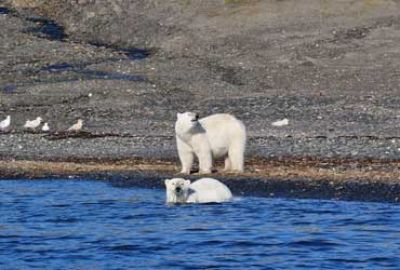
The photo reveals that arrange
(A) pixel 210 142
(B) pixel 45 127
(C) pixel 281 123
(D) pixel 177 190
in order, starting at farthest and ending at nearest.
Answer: (B) pixel 45 127, (C) pixel 281 123, (A) pixel 210 142, (D) pixel 177 190

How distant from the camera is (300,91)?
1324 inches

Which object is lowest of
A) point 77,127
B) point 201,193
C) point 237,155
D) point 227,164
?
point 201,193

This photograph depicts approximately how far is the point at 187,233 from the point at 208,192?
78.7 inches

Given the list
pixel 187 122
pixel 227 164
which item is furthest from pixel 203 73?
pixel 187 122

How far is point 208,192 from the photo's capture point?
Result: 1861 centimetres

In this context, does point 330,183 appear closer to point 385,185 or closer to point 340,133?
point 385,185

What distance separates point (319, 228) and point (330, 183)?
2984 millimetres

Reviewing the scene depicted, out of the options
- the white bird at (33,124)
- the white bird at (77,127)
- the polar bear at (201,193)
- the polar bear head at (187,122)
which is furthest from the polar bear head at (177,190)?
the white bird at (33,124)

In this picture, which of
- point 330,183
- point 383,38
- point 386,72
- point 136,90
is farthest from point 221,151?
point 383,38

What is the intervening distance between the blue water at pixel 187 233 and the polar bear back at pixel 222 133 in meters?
1.75

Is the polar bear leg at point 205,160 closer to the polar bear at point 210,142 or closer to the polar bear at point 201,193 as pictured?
the polar bear at point 210,142

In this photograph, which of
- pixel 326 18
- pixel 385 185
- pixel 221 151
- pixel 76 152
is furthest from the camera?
pixel 326 18

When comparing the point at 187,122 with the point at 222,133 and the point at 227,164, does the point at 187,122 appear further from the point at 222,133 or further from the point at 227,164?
the point at 227,164

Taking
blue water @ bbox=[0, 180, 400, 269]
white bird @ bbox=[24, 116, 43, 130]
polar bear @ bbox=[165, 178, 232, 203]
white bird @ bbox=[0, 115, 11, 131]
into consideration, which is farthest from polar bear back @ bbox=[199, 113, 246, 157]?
white bird @ bbox=[0, 115, 11, 131]
